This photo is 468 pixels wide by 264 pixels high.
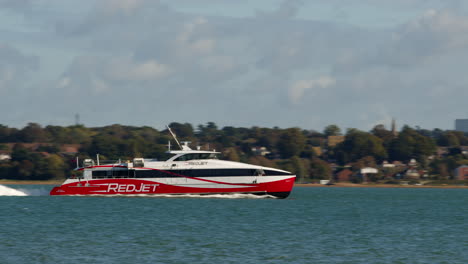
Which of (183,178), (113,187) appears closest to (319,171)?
(183,178)

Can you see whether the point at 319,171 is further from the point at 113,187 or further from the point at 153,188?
the point at 113,187

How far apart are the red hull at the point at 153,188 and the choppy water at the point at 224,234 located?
3.89ft

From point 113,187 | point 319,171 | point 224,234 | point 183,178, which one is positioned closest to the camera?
point 224,234

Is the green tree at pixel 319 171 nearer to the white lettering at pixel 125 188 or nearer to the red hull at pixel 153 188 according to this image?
the red hull at pixel 153 188

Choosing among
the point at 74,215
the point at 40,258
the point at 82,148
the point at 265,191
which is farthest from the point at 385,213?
the point at 82,148

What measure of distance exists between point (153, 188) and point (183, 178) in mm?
2662

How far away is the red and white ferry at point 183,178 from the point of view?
5644 centimetres

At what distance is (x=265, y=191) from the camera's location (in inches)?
→ 2237

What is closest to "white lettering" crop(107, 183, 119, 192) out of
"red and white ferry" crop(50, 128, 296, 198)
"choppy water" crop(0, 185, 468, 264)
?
"red and white ferry" crop(50, 128, 296, 198)

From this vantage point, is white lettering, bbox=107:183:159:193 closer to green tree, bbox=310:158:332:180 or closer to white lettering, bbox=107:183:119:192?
white lettering, bbox=107:183:119:192

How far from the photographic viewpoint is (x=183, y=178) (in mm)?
56969

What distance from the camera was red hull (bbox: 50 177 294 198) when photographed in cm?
5650

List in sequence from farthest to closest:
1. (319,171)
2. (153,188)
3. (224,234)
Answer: (319,171) → (153,188) → (224,234)

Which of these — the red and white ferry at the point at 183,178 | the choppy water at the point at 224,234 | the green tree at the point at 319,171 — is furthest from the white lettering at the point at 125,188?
the green tree at the point at 319,171
